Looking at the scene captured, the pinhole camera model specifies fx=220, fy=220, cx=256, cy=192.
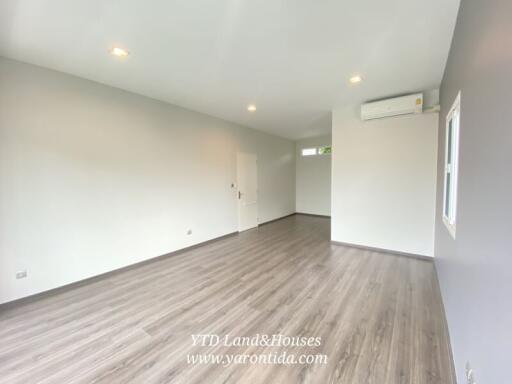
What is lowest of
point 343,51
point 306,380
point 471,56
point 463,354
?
point 306,380

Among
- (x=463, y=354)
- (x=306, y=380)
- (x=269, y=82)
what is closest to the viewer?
(x=463, y=354)

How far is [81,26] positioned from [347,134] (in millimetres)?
4063

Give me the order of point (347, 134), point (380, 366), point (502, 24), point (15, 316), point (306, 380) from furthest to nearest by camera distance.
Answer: point (347, 134) < point (15, 316) < point (380, 366) < point (306, 380) < point (502, 24)

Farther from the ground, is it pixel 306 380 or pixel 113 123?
pixel 113 123

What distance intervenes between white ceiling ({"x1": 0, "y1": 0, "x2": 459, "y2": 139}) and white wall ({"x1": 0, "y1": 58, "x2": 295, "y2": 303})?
14.1 inches

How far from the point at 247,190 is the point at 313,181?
9.40 feet

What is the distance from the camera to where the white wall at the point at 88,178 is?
245 cm

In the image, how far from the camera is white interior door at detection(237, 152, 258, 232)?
5.62 metres

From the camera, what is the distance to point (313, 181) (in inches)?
301

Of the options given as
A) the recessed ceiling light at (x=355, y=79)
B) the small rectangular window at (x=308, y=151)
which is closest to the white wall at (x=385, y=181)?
the recessed ceiling light at (x=355, y=79)

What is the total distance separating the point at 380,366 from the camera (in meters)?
1.63

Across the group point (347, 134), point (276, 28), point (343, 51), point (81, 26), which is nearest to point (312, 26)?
point (276, 28)

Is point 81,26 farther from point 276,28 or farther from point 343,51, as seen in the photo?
point 343,51

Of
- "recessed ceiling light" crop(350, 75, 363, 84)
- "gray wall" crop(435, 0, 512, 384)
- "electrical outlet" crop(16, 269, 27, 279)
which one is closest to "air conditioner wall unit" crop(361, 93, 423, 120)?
"recessed ceiling light" crop(350, 75, 363, 84)
